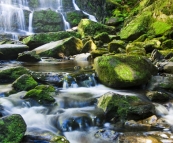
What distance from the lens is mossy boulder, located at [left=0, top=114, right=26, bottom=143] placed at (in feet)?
10.7

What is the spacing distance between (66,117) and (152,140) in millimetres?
1654

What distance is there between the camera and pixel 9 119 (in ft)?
11.3

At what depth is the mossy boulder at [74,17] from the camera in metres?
23.5

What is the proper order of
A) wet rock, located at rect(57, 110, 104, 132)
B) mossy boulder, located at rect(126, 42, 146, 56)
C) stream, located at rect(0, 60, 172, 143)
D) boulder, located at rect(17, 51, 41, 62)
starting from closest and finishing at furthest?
stream, located at rect(0, 60, 172, 143) < wet rock, located at rect(57, 110, 104, 132) < mossy boulder, located at rect(126, 42, 146, 56) < boulder, located at rect(17, 51, 41, 62)

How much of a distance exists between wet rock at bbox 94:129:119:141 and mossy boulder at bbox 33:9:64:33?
19831 mm

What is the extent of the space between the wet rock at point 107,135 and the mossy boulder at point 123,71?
2.24 meters

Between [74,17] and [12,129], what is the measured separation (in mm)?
21469

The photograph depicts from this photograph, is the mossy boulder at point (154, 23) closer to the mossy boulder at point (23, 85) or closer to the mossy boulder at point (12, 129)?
the mossy boulder at point (23, 85)

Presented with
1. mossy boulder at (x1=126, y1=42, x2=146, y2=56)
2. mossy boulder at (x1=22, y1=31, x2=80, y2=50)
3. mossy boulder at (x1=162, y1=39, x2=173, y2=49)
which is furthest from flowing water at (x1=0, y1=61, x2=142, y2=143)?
mossy boulder at (x1=22, y1=31, x2=80, y2=50)

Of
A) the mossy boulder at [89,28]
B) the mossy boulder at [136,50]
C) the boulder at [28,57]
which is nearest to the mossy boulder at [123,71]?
the mossy boulder at [136,50]

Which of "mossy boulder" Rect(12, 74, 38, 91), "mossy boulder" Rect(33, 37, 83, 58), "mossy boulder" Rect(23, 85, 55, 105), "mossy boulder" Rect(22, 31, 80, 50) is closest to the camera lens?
"mossy boulder" Rect(23, 85, 55, 105)

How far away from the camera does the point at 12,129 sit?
11.0ft

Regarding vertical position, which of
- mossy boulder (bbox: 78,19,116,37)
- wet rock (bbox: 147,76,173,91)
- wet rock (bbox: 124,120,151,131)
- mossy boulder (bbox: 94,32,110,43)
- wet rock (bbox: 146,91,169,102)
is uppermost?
mossy boulder (bbox: 78,19,116,37)

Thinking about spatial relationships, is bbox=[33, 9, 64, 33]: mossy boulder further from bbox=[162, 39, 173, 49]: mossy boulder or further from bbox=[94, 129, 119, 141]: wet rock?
bbox=[94, 129, 119, 141]: wet rock
